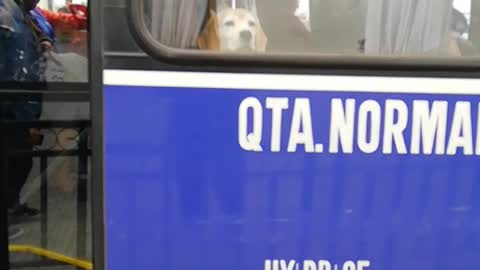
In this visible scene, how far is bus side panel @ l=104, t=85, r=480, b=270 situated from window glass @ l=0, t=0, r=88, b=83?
3.07ft

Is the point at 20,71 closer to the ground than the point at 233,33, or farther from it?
closer to the ground

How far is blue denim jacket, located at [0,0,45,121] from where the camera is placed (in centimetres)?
260

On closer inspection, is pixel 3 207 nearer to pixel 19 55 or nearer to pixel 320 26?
pixel 19 55

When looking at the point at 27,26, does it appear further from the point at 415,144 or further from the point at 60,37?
the point at 415,144

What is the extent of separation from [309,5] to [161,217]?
2.49ft

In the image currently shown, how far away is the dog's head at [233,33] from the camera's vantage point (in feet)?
5.80

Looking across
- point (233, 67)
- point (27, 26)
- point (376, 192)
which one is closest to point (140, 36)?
point (233, 67)

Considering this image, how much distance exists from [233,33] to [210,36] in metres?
0.07

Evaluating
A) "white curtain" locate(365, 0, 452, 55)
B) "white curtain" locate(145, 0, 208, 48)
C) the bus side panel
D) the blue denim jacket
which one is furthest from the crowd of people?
"white curtain" locate(365, 0, 452, 55)

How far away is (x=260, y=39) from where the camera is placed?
1.78 meters

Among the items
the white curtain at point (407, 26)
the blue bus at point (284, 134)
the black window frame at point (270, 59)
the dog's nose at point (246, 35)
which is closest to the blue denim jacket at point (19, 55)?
the blue bus at point (284, 134)

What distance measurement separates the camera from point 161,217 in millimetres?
1773

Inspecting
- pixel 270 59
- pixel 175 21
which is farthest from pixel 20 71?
pixel 270 59

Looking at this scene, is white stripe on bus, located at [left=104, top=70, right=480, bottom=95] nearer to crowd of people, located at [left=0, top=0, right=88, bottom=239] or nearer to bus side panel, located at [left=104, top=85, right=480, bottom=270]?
bus side panel, located at [left=104, top=85, right=480, bottom=270]
